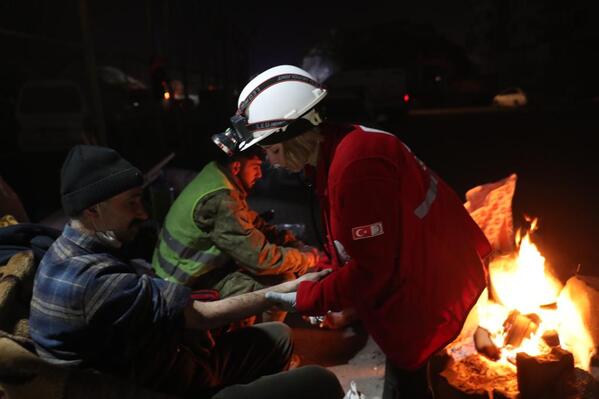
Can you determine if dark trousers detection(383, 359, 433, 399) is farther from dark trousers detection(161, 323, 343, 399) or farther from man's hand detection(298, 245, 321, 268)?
man's hand detection(298, 245, 321, 268)

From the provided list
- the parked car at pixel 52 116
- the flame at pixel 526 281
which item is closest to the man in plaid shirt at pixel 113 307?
the flame at pixel 526 281

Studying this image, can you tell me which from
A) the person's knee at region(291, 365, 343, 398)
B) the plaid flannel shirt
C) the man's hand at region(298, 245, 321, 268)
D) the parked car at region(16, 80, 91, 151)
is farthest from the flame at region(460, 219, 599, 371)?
the parked car at region(16, 80, 91, 151)

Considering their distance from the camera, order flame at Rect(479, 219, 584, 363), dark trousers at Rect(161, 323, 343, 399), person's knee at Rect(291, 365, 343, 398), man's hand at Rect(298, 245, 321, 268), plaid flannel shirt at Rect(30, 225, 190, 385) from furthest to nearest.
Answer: man's hand at Rect(298, 245, 321, 268) → flame at Rect(479, 219, 584, 363) → person's knee at Rect(291, 365, 343, 398) → dark trousers at Rect(161, 323, 343, 399) → plaid flannel shirt at Rect(30, 225, 190, 385)

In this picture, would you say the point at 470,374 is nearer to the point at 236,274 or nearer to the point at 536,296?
the point at 536,296

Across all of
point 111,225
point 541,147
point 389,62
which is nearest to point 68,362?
point 111,225

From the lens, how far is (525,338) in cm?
329

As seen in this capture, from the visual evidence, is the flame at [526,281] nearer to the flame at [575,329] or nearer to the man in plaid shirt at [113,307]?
the flame at [575,329]

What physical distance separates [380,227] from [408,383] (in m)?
0.93

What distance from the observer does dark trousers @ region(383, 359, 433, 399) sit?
255cm

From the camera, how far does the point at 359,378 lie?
3.83 metres

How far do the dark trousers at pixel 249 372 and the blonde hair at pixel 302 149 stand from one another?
1026 millimetres

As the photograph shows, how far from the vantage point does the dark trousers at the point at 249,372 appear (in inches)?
95.5

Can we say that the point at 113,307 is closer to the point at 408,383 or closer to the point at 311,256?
the point at 408,383

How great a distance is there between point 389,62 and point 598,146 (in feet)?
129
